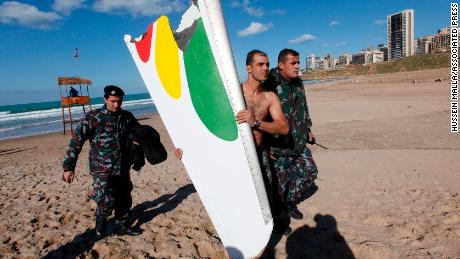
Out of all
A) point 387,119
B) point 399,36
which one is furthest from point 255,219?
point 399,36

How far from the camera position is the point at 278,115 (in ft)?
9.07

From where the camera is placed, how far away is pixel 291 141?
357cm

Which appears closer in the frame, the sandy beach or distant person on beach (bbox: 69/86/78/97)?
the sandy beach

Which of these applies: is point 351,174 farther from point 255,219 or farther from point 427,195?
point 255,219

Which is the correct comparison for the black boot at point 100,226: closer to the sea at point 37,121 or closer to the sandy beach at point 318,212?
the sandy beach at point 318,212

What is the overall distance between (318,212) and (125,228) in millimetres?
2378

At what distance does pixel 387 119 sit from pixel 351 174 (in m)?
6.51

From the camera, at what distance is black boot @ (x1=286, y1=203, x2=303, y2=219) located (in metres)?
3.78

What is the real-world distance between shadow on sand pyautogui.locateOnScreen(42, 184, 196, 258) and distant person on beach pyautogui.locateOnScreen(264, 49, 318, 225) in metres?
1.86

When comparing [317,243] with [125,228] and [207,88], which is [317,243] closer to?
[207,88]

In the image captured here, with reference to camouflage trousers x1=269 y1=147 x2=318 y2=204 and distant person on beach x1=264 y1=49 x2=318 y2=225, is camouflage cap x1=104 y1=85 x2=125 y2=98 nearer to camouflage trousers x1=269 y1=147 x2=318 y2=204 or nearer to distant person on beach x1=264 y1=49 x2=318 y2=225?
distant person on beach x1=264 y1=49 x2=318 y2=225

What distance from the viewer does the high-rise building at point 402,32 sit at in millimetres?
106562

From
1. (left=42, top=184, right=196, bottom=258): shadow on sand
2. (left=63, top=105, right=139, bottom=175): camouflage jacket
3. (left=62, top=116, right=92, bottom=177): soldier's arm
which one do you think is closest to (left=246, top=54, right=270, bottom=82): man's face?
(left=63, top=105, right=139, bottom=175): camouflage jacket

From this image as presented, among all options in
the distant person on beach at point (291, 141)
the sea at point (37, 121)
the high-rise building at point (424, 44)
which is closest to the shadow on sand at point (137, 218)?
the distant person on beach at point (291, 141)
